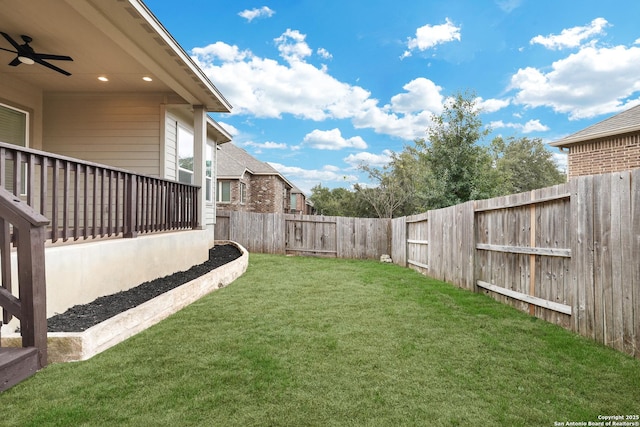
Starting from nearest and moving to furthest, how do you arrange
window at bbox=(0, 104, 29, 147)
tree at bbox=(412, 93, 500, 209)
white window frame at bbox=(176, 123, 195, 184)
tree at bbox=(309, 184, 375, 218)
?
window at bbox=(0, 104, 29, 147) → white window frame at bbox=(176, 123, 195, 184) → tree at bbox=(412, 93, 500, 209) → tree at bbox=(309, 184, 375, 218)

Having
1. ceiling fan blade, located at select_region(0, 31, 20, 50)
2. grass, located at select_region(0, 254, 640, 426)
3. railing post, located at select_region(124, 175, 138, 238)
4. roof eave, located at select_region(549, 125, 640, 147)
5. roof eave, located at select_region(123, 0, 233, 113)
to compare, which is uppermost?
roof eave, located at select_region(123, 0, 233, 113)

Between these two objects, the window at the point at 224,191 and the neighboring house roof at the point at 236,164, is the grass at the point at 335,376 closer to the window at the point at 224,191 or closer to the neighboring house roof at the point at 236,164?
the window at the point at 224,191

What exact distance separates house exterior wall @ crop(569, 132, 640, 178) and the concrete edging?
421 inches

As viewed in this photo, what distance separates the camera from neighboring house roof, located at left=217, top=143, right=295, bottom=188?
20775mm

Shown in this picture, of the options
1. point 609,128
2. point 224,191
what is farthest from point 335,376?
point 224,191

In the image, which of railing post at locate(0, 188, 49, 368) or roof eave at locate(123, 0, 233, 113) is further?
roof eave at locate(123, 0, 233, 113)

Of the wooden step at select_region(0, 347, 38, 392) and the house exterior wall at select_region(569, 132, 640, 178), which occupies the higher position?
the house exterior wall at select_region(569, 132, 640, 178)

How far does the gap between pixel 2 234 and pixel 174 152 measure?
536 centimetres

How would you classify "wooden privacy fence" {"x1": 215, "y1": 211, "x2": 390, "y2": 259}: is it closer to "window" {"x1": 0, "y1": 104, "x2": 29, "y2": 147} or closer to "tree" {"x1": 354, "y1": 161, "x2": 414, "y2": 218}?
"window" {"x1": 0, "y1": 104, "x2": 29, "y2": 147}

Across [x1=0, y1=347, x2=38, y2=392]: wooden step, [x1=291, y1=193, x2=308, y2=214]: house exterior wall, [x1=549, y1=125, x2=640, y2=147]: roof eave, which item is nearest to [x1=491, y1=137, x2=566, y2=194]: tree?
[x1=291, y1=193, x2=308, y2=214]: house exterior wall

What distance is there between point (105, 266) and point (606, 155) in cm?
1206

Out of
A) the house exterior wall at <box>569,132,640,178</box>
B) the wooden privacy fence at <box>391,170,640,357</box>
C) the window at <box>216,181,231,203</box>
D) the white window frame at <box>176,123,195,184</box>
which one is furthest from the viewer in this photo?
the window at <box>216,181,231,203</box>

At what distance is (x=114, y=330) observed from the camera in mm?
3365

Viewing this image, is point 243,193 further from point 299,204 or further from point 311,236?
point 299,204
